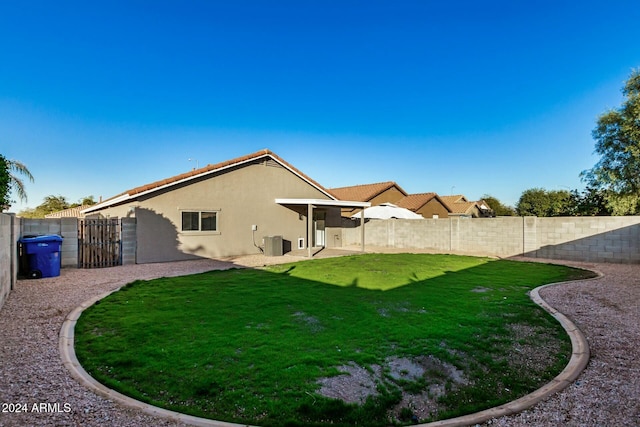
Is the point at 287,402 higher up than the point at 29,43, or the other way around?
the point at 29,43

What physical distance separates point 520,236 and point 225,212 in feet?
51.2

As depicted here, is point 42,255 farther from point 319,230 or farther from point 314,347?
point 319,230

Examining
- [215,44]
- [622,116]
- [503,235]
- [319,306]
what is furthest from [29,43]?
[622,116]

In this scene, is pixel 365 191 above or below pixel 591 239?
above

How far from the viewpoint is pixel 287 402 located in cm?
347

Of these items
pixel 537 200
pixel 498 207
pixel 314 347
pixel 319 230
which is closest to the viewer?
pixel 314 347

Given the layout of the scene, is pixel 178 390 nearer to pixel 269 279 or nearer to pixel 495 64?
pixel 269 279

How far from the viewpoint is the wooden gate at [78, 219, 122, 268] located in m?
12.6

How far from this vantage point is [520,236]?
57.8 ft

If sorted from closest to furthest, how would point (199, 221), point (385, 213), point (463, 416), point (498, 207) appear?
point (463, 416) → point (199, 221) → point (385, 213) → point (498, 207)

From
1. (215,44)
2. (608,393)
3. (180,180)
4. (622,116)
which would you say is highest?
(215,44)

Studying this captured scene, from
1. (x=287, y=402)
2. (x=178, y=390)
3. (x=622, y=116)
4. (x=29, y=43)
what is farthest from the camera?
(x=622, y=116)

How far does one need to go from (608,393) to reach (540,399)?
887 millimetres

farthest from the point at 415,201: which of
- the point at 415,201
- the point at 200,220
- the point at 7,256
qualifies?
the point at 7,256
